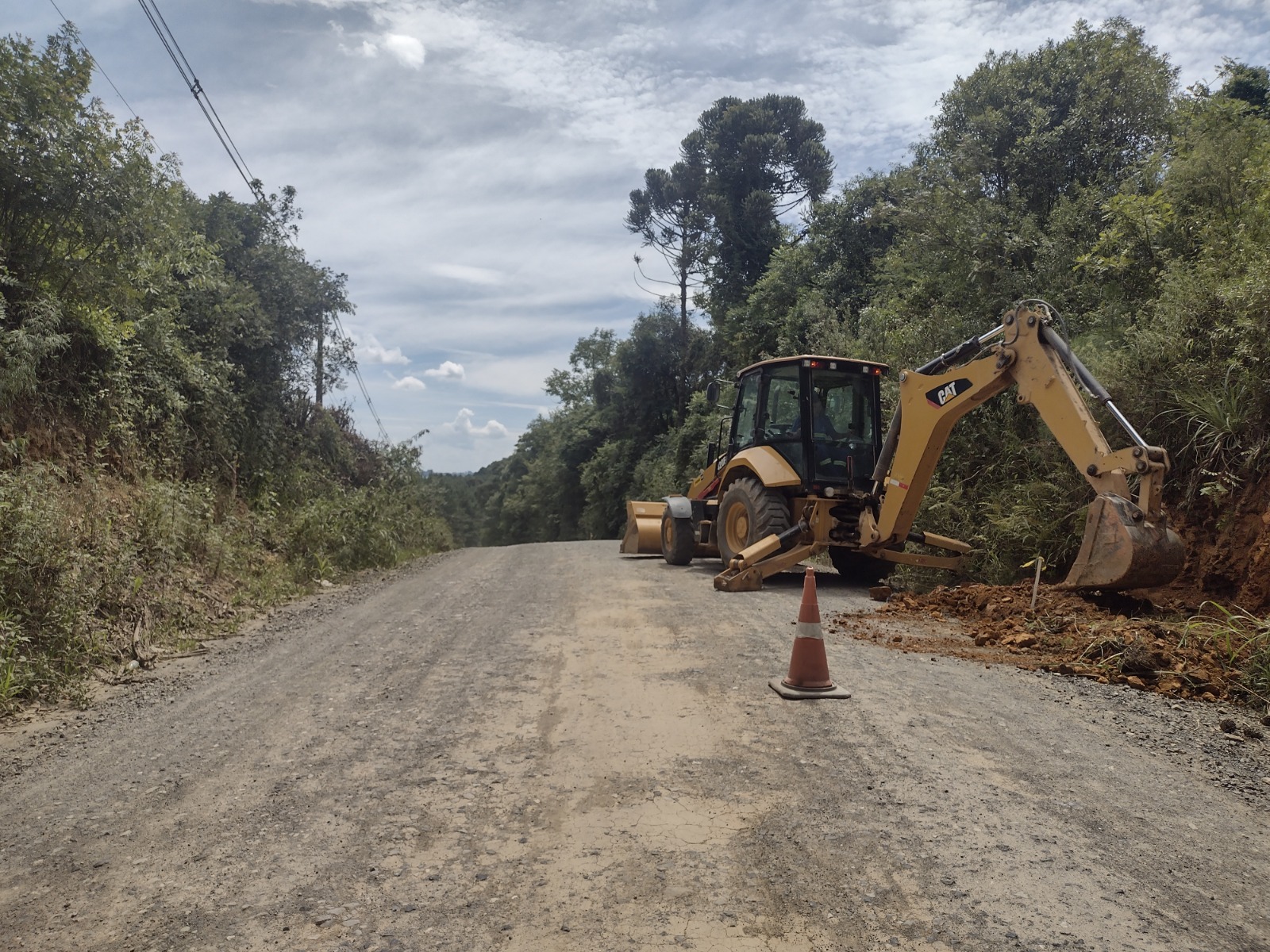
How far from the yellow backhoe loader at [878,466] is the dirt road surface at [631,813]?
174 cm

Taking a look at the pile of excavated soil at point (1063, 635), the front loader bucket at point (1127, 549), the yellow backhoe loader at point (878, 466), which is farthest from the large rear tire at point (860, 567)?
the front loader bucket at point (1127, 549)

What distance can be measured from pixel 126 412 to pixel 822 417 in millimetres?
8950

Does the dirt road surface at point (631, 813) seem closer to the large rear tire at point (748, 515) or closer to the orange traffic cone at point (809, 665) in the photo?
the orange traffic cone at point (809, 665)

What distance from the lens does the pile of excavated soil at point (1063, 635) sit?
5473mm

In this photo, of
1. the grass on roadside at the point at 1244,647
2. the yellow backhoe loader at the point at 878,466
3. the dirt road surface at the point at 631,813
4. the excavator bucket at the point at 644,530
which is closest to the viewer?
the dirt road surface at the point at 631,813

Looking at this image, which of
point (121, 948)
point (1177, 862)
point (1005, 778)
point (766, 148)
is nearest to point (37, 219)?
point (121, 948)

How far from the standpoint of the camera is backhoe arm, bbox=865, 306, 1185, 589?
21.3 feet

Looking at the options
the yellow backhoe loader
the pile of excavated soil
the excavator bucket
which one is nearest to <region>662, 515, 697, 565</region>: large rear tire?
the yellow backhoe loader

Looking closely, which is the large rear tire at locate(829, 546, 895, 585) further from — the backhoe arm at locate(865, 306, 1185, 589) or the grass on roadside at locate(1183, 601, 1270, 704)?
the grass on roadside at locate(1183, 601, 1270, 704)

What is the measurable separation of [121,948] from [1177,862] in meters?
3.65

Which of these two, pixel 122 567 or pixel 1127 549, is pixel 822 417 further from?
pixel 122 567

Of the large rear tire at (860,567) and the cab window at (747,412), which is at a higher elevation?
the cab window at (747,412)

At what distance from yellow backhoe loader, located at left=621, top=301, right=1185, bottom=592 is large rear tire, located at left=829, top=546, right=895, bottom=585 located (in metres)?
0.02

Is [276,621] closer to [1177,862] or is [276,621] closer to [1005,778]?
[1005,778]
